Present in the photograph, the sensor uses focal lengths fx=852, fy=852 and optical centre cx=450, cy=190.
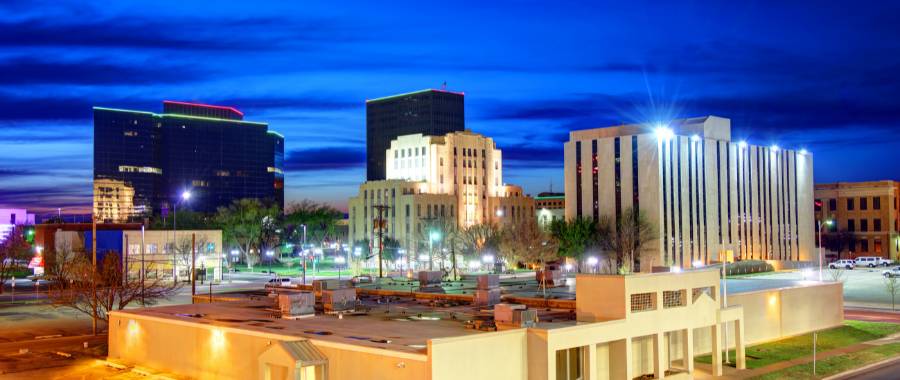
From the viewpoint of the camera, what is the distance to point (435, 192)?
144625 mm

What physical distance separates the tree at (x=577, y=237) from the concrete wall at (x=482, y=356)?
75.6 metres

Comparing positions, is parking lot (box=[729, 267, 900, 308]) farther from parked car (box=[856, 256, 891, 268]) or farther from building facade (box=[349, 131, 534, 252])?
building facade (box=[349, 131, 534, 252])

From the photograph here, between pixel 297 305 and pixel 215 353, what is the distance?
16.1ft

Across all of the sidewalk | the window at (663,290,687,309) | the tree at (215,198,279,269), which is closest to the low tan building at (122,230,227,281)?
the tree at (215,198,279,269)

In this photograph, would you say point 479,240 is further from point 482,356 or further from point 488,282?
point 482,356

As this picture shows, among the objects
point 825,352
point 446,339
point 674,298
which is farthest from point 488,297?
point 825,352

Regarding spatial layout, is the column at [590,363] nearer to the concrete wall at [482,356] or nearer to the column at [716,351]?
the concrete wall at [482,356]

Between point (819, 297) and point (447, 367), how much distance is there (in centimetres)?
3639

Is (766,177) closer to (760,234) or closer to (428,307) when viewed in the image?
(760,234)

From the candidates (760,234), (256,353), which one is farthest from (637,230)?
(256,353)

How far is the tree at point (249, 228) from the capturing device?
479 ft

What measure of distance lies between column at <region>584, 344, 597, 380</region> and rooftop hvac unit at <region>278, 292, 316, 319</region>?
13.6 meters

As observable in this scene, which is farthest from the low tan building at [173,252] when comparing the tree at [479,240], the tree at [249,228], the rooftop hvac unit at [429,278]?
the rooftop hvac unit at [429,278]

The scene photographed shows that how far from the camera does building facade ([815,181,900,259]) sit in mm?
140750
